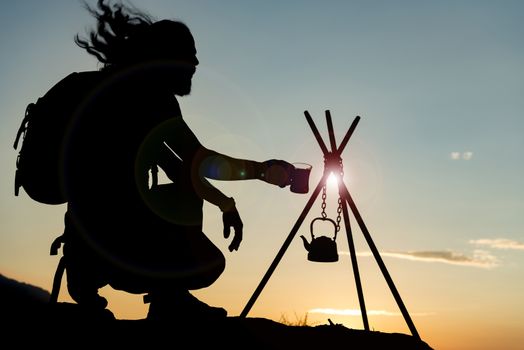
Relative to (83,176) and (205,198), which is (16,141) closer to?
(83,176)

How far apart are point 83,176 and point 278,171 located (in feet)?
4.59

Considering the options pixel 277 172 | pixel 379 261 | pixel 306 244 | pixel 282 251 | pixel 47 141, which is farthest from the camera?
pixel 306 244

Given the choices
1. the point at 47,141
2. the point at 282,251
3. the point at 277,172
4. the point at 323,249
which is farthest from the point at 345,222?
the point at 47,141

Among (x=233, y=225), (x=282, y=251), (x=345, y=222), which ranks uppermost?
(x=345, y=222)

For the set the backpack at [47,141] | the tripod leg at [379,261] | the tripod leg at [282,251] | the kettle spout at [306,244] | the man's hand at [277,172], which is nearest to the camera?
the backpack at [47,141]

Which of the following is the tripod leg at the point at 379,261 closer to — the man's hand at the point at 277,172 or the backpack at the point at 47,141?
the man's hand at the point at 277,172

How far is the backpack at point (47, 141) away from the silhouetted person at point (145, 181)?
56 mm

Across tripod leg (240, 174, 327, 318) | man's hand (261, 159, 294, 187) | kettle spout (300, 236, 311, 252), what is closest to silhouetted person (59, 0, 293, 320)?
man's hand (261, 159, 294, 187)

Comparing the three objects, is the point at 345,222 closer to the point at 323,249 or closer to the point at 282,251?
the point at 323,249

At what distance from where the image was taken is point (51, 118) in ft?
13.0

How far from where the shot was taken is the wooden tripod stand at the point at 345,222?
7.23 m

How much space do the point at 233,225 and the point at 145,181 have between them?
2.25 feet

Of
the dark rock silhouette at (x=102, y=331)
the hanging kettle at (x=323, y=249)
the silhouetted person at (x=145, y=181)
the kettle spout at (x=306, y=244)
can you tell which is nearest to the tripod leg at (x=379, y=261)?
the hanging kettle at (x=323, y=249)

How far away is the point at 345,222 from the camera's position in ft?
24.8
